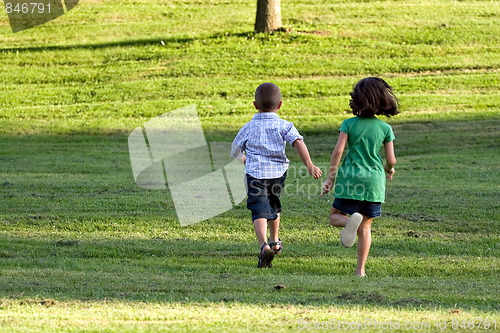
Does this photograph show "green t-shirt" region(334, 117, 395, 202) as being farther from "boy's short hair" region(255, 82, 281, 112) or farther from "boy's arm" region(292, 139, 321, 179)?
"boy's short hair" region(255, 82, 281, 112)

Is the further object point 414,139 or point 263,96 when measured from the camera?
point 414,139

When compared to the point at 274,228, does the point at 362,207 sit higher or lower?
higher

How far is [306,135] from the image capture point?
19.0 meters

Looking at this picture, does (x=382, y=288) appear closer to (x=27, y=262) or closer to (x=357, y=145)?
(x=357, y=145)

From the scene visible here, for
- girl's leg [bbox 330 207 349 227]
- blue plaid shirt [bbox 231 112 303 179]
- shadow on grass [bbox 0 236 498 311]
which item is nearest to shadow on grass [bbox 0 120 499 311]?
shadow on grass [bbox 0 236 498 311]

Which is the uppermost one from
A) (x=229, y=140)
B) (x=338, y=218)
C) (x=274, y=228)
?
(x=338, y=218)

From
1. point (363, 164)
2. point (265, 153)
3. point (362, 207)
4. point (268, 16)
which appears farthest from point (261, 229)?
point (268, 16)

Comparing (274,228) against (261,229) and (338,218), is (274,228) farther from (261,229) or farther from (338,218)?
(338,218)

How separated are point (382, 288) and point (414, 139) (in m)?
12.9

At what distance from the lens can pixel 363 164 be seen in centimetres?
609

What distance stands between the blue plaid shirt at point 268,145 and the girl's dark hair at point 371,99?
718mm

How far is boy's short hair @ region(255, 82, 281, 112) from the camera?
21.7ft

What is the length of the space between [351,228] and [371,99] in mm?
1137

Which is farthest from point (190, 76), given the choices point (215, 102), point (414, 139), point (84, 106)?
point (414, 139)
